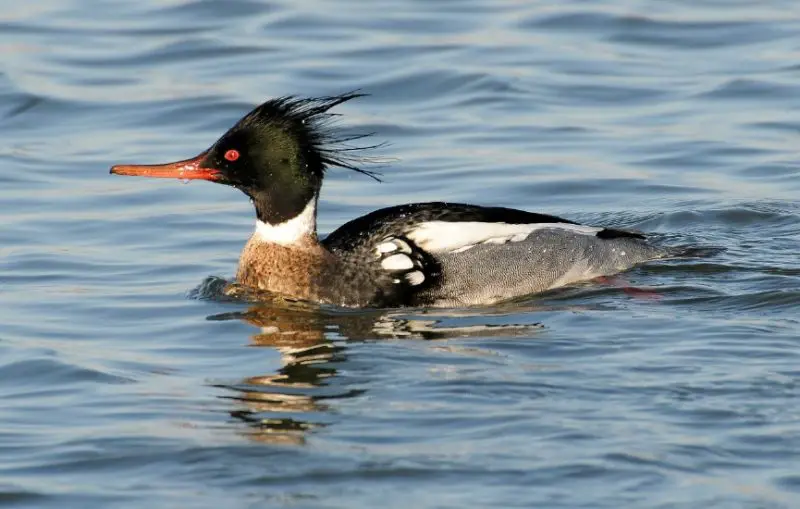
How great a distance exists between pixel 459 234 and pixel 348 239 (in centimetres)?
73

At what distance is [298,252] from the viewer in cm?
1089

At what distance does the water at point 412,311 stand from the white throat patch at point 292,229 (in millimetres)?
543

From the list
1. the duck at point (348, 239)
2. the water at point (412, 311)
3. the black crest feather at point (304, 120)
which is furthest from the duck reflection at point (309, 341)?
the black crest feather at point (304, 120)

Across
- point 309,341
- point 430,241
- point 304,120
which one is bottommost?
point 309,341

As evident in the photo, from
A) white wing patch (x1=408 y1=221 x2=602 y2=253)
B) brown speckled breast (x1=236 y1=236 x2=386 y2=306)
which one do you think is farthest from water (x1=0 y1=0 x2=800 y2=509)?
white wing patch (x1=408 y1=221 x2=602 y2=253)

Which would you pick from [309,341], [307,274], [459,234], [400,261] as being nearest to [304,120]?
[307,274]

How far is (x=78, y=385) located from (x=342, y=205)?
4915mm

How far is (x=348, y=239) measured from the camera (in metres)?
10.9

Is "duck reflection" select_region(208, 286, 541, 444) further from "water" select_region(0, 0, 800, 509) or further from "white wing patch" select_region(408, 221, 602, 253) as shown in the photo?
"white wing patch" select_region(408, 221, 602, 253)

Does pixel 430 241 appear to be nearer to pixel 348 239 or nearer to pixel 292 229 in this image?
pixel 348 239

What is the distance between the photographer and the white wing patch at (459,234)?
10766mm

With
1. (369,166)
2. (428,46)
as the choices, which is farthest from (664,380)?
(428,46)

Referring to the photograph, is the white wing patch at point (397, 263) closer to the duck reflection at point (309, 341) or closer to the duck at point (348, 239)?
the duck at point (348, 239)

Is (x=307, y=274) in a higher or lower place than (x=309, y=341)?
higher
